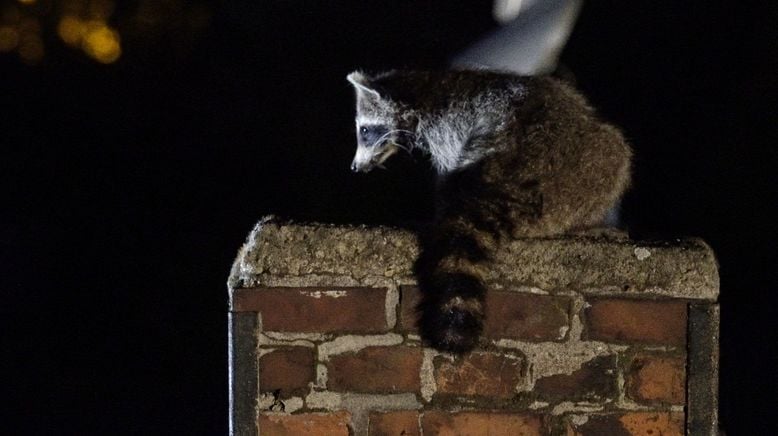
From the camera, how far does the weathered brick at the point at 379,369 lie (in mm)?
1719

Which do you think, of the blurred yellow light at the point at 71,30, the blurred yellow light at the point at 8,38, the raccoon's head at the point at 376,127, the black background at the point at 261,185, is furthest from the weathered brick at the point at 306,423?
the blurred yellow light at the point at 8,38

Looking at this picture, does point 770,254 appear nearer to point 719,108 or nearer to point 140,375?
point 719,108

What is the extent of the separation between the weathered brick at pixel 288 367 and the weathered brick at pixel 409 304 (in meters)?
0.18

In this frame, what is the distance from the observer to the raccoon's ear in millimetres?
2773

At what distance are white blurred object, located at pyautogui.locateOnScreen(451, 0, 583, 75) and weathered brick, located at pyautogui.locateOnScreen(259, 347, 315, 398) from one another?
1320 millimetres

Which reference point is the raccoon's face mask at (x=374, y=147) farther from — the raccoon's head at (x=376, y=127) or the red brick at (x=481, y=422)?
the red brick at (x=481, y=422)

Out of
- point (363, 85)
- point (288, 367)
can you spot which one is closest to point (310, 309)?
point (288, 367)

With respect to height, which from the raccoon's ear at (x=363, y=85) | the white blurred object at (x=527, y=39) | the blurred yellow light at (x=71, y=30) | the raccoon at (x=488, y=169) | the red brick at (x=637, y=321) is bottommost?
the red brick at (x=637, y=321)

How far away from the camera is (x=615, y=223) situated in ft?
7.15

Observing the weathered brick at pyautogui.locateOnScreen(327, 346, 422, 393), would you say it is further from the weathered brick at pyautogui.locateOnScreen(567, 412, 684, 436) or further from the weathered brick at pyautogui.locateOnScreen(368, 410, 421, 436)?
the weathered brick at pyautogui.locateOnScreen(567, 412, 684, 436)

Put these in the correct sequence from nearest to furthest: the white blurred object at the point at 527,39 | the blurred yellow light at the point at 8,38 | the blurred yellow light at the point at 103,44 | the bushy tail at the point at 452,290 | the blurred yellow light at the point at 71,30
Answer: the bushy tail at the point at 452,290
the white blurred object at the point at 527,39
the blurred yellow light at the point at 103,44
the blurred yellow light at the point at 8,38
the blurred yellow light at the point at 71,30

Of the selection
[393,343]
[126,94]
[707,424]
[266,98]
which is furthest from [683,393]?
[126,94]

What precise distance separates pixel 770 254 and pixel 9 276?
6667 mm

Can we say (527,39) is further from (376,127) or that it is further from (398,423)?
(398,423)
